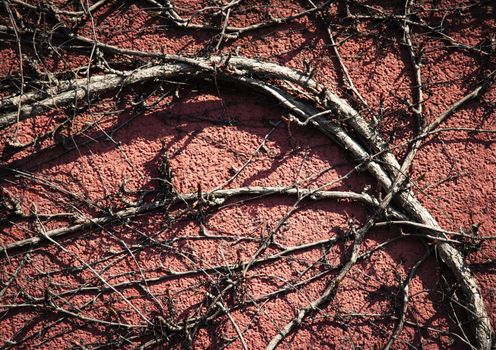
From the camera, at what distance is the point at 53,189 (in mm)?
2438

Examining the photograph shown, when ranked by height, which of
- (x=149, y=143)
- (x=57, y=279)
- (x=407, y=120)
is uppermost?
(x=407, y=120)

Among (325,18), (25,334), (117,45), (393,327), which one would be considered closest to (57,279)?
(25,334)

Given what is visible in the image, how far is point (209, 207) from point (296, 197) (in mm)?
497

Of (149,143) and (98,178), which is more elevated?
(149,143)

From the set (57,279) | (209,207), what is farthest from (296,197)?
(57,279)

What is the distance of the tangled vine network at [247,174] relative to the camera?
7.88ft

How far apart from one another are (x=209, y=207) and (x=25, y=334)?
1.22 meters

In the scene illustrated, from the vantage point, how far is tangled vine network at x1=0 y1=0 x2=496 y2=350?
240 cm

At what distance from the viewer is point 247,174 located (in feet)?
8.15

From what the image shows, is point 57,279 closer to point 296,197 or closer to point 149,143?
point 149,143

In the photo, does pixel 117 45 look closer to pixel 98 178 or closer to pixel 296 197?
pixel 98 178

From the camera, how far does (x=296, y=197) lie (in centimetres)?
247

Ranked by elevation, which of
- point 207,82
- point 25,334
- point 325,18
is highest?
point 325,18

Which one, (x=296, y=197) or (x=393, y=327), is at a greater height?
(x=296, y=197)
